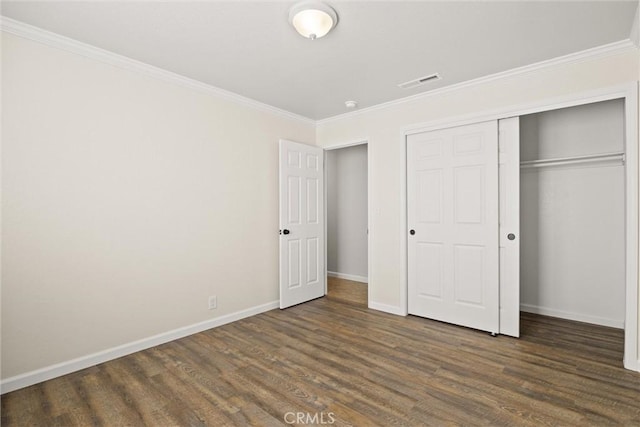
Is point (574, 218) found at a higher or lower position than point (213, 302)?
higher

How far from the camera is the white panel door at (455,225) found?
3.21m

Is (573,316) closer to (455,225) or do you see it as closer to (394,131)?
(455,225)

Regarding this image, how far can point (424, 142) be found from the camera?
11.9ft

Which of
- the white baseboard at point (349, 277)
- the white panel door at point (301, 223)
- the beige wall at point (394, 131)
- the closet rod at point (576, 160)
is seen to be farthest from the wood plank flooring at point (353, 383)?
the white baseboard at point (349, 277)

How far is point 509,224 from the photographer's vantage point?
311cm

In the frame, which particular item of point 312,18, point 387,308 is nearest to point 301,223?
point 387,308

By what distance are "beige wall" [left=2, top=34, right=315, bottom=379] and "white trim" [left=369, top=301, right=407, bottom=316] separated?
59.2 inches

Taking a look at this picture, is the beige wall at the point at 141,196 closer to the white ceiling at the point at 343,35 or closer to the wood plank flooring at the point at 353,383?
the white ceiling at the point at 343,35

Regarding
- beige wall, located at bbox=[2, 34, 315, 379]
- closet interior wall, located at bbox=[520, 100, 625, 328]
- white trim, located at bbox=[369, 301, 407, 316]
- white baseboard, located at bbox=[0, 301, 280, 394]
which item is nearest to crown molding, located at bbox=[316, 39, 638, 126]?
closet interior wall, located at bbox=[520, 100, 625, 328]

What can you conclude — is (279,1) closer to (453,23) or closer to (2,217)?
(453,23)

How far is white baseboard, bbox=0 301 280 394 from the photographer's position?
2.26m

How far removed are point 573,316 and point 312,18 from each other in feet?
13.2

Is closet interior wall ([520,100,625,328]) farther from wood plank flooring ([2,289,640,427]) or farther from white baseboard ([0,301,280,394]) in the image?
white baseboard ([0,301,280,394])

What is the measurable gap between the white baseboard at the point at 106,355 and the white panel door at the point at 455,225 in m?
2.16
